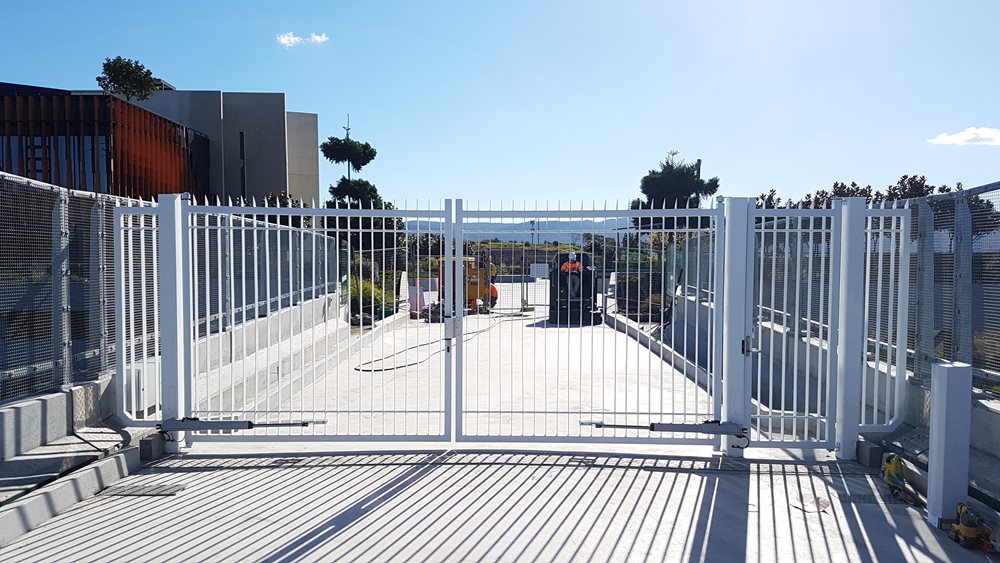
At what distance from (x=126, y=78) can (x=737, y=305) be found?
23522 mm

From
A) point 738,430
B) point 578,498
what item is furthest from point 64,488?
point 738,430

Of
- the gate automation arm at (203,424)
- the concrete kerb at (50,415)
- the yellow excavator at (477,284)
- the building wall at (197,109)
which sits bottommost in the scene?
the gate automation arm at (203,424)

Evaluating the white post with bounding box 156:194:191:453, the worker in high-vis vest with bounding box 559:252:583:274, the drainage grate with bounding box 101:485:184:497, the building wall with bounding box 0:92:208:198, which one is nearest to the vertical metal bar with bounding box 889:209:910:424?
the worker in high-vis vest with bounding box 559:252:583:274

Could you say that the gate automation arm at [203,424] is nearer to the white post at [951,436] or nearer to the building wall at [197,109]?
A: the white post at [951,436]

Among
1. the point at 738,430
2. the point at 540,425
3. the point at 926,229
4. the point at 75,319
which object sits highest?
the point at 926,229

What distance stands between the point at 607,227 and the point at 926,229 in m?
2.91

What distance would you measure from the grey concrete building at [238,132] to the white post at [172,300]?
20206mm

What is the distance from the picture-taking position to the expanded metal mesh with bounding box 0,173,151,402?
5137 mm

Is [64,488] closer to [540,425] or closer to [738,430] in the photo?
[540,425]

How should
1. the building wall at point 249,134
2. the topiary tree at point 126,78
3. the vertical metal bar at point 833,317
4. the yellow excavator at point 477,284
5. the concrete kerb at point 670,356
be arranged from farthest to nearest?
the building wall at point 249,134
the topiary tree at point 126,78
the concrete kerb at point 670,356
the yellow excavator at point 477,284
the vertical metal bar at point 833,317

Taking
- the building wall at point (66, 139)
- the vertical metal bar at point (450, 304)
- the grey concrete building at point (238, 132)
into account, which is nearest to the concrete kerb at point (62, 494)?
the vertical metal bar at point (450, 304)

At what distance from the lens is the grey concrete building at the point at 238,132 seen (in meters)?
25.0

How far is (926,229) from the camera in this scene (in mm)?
5914

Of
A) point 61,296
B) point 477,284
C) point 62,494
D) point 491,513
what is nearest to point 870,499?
point 491,513
